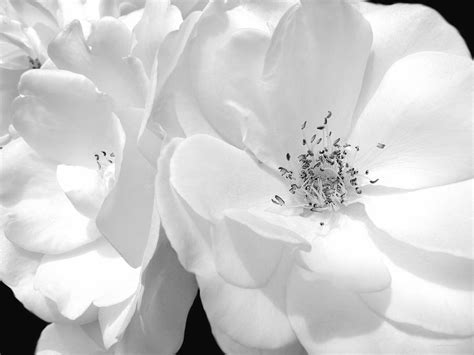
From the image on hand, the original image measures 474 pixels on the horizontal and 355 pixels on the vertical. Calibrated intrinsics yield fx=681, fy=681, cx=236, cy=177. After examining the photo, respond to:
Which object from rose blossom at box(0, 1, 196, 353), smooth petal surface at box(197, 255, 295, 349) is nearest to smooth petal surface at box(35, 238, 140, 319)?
rose blossom at box(0, 1, 196, 353)

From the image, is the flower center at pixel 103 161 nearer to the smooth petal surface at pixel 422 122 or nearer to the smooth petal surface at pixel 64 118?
the smooth petal surface at pixel 64 118

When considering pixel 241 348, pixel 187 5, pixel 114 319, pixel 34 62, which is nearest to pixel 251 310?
pixel 241 348

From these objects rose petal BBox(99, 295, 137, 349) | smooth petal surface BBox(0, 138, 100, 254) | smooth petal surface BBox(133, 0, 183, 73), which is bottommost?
rose petal BBox(99, 295, 137, 349)

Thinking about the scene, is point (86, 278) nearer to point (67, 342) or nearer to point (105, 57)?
point (67, 342)

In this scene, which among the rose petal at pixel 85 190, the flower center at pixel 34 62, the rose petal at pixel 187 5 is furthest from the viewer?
the flower center at pixel 34 62

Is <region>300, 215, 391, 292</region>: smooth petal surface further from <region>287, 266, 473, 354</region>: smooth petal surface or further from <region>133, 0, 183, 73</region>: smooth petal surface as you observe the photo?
<region>133, 0, 183, 73</region>: smooth petal surface

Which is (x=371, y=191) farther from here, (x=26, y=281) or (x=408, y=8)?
(x=26, y=281)

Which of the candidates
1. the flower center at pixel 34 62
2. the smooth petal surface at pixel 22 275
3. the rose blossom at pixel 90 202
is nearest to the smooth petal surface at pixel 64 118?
the rose blossom at pixel 90 202

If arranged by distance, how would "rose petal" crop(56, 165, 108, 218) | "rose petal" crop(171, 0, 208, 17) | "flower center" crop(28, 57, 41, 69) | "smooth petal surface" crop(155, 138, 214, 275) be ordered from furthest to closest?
"flower center" crop(28, 57, 41, 69)
"rose petal" crop(171, 0, 208, 17)
"rose petal" crop(56, 165, 108, 218)
"smooth petal surface" crop(155, 138, 214, 275)
